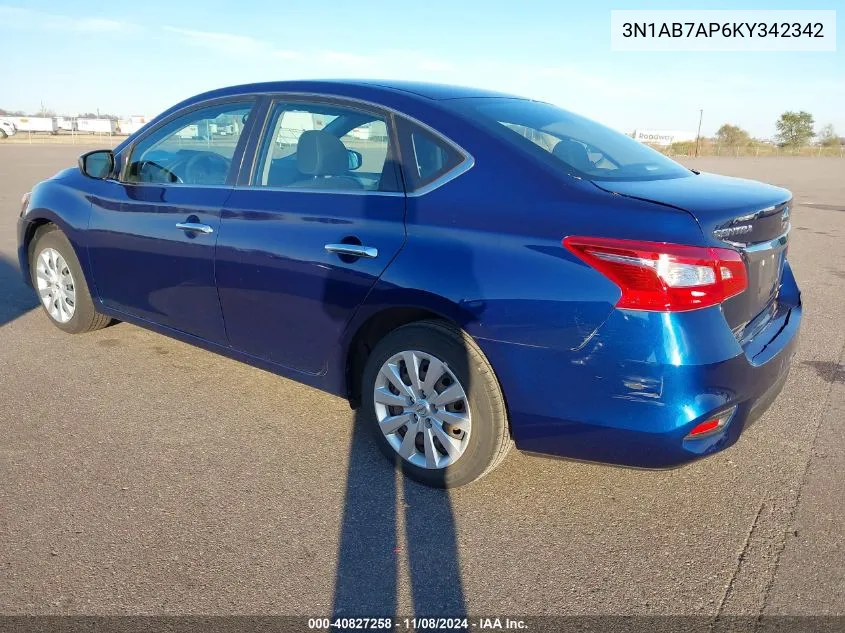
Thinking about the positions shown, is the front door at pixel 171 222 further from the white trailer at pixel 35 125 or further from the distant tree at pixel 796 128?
the distant tree at pixel 796 128

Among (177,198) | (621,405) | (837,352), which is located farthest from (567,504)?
(837,352)

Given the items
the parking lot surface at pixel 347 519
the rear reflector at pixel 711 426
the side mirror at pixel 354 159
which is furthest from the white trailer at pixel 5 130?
the rear reflector at pixel 711 426

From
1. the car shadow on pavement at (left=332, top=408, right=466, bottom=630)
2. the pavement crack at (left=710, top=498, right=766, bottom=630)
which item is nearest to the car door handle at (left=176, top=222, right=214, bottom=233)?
the car shadow on pavement at (left=332, top=408, right=466, bottom=630)

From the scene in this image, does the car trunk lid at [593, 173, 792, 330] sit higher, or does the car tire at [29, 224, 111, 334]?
the car trunk lid at [593, 173, 792, 330]

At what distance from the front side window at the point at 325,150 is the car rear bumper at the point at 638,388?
1026mm

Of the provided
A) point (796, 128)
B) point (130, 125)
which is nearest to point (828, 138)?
point (796, 128)

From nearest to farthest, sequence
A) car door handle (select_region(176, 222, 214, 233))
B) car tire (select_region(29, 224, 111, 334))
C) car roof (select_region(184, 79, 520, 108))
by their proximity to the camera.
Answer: car roof (select_region(184, 79, 520, 108)) → car door handle (select_region(176, 222, 214, 233)) → car tire (select_region(29, 224, 111, 334))

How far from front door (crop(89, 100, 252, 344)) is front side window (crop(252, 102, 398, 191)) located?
0.26 meters

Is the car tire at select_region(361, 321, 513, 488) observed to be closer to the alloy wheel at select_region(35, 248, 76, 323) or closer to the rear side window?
the rear side window

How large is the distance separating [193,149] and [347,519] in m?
2.41

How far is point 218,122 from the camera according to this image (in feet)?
12.9

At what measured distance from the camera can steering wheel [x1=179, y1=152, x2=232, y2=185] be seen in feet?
12.3

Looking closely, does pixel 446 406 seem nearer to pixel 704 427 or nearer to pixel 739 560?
pixel 704 427

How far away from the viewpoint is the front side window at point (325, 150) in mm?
3184
